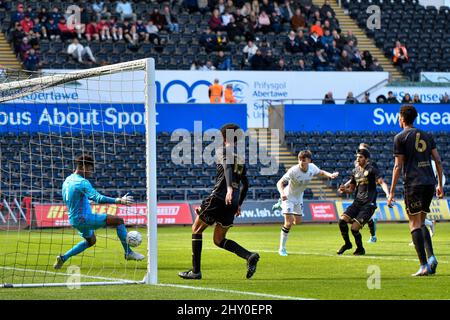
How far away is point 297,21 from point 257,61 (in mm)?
4111

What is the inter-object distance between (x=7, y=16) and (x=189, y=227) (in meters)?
11.6

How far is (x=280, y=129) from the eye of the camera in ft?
135

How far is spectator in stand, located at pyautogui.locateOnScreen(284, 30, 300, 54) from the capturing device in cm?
4303

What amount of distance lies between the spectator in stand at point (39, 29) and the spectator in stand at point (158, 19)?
472 centimetres

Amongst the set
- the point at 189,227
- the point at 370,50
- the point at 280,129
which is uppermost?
the point at 370,50

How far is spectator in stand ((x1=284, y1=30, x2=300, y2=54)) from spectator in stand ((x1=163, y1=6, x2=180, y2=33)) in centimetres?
468

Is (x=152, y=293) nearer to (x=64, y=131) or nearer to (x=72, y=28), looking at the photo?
(x=64, y=131)

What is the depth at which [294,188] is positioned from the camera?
20891 millimetres

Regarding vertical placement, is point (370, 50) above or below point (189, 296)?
above

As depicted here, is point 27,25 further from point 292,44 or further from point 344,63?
point 344,63

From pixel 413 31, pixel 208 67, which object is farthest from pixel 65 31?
pixel 413 31

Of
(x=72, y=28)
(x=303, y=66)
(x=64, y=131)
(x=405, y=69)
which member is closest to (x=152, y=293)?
(x=64, y=131)

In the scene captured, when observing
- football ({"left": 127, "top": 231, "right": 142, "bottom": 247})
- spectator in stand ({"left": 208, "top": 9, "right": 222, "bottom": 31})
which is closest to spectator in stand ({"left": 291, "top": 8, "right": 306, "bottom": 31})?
spectator in stand ({"left": 208, "top": 9, "right": 222, "bottom": 31})

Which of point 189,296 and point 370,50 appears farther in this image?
point 370,50
